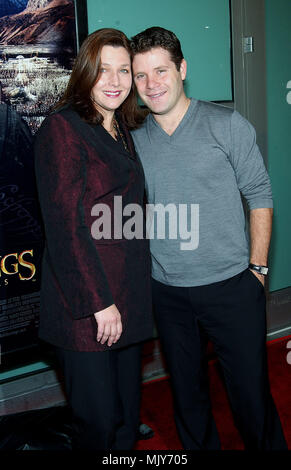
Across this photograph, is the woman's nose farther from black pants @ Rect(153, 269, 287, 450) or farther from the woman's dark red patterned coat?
black pants @ Rect(153, 269, 287, 450)

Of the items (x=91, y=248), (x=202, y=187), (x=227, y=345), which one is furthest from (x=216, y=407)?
(x=91, y=248)

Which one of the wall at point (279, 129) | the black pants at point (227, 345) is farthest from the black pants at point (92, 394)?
the wall at point (279, 129)

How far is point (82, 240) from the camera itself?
1434 mm

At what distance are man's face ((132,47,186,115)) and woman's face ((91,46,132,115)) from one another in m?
0.11

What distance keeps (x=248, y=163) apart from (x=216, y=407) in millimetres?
1387

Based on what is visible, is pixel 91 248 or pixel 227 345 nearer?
pixel 91 248

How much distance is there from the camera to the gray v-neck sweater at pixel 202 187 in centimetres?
173

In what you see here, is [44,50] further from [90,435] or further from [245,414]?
[245,414]

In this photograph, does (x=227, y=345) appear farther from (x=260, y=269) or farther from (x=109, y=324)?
(x=109, y=324)

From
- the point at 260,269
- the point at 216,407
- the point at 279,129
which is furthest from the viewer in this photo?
the point at 279,129

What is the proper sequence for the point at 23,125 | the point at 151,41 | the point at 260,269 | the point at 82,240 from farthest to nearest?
the point at 23,125
the point at 260,269
the point at 151,41
the point at 82,240

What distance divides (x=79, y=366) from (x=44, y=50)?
146cm

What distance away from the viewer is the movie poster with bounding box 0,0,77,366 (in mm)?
2131

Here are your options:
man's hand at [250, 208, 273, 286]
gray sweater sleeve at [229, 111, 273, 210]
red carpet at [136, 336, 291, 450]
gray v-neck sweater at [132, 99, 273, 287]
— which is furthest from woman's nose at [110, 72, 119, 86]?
red carpet at [136, 336, 291, 450]
